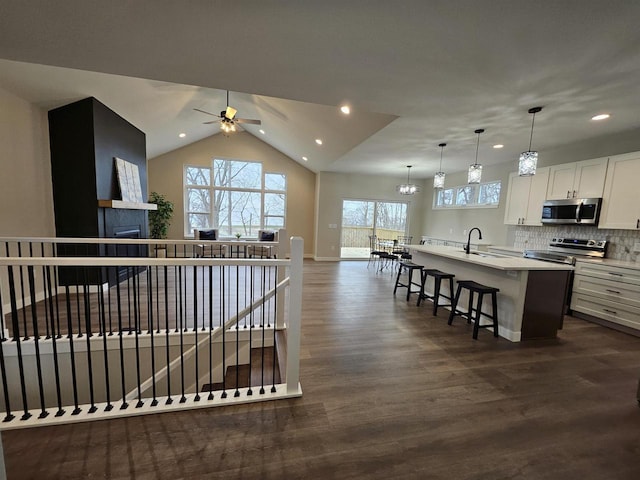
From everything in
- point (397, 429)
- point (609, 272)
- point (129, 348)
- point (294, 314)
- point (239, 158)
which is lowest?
point (129, 348)

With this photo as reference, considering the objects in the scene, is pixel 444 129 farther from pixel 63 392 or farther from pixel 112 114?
pixel 63 392

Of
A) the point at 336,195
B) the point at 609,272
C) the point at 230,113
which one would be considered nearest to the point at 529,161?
the point at 609,272

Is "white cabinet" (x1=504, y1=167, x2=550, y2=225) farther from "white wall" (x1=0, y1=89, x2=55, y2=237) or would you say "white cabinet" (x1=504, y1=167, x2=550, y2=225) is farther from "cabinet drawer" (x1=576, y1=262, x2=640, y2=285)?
"white wall" (x1=0, y1=89, x2=55, y2=237)

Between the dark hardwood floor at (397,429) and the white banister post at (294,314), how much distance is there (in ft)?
0.58

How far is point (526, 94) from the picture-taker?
2746mm

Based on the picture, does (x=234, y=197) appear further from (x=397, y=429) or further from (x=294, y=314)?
(x=397, y=429)

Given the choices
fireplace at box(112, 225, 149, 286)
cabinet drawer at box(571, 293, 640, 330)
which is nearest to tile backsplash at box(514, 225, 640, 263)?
cabinet drawer at box(571, 293, 640, 330)

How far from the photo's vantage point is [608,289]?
3.61 m

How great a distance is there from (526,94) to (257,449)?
3.78m

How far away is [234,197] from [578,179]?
7.71 meters

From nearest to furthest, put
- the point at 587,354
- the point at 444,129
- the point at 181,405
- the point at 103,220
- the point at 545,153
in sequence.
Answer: the point at 181,405 < the point at 587,354 < the point at 444,129 < the point at 103,220 < the point at 545,153

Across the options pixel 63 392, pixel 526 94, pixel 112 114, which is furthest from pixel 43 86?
pixel 526 94

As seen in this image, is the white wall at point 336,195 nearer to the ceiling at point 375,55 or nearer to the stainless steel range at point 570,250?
the ceiling at point 375,55

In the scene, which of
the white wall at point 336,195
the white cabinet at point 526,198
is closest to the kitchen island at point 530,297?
the white cabinet at point 526,198
